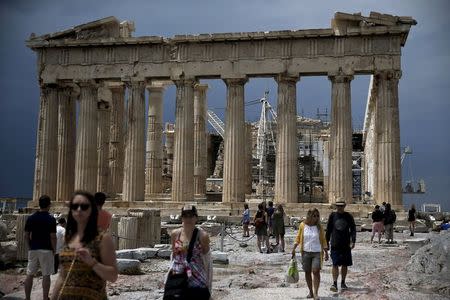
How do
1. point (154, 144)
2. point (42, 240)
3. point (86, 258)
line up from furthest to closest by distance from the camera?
point (154, 144), point (42, 240), point (86, 258)

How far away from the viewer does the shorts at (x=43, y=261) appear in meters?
10.0

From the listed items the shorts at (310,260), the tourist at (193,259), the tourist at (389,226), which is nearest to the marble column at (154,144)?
the tourist at (389,226)

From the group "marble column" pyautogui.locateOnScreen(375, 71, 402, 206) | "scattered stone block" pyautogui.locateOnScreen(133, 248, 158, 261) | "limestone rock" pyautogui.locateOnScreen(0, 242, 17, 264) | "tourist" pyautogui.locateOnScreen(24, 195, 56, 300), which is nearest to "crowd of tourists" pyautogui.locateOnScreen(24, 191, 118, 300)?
"tourist" pyautogui.locateOnScreen(24, 195, 56, 300)

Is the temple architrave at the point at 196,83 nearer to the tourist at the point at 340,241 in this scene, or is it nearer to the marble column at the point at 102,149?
the marble column at the point at 102,149

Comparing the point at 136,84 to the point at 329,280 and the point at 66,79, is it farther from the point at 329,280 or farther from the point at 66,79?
the point at 329,280

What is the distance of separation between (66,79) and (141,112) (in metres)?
5.11

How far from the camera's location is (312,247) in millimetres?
11039

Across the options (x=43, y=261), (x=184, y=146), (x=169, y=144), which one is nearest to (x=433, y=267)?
(x=43, y=261)

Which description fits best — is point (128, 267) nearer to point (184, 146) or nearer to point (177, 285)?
point (177, 285)

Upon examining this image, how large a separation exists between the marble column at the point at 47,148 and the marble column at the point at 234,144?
10709 mm

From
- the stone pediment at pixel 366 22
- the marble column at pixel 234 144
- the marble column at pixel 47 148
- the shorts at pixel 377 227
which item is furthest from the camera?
the marble column at pixel 47 148

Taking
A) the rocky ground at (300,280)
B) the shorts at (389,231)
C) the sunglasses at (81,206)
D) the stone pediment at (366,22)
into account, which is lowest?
the rocky ground at (300,280)

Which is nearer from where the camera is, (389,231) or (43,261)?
(43,261)

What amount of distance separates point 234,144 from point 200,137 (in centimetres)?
920
